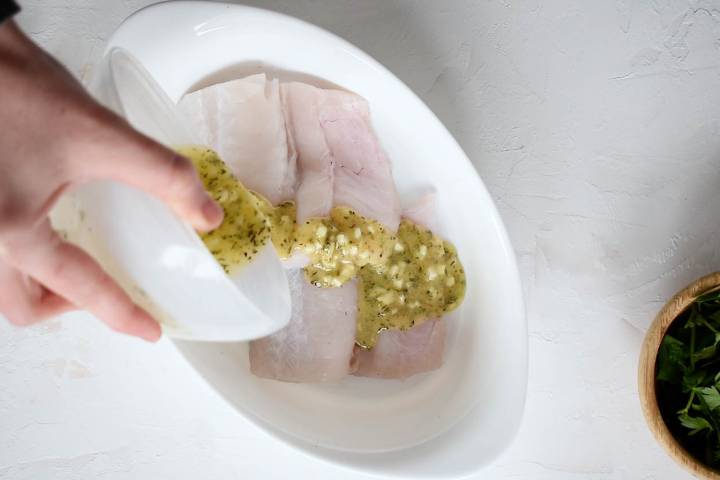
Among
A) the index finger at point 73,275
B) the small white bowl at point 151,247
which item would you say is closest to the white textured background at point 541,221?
the small white bowl at point 151,247

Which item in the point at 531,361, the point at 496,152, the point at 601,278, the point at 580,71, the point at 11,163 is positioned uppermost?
the point at 11,163

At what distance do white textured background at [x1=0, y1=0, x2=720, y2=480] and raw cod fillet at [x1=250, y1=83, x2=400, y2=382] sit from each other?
→ 14 centimetres

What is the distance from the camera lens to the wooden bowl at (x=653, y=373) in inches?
41.3

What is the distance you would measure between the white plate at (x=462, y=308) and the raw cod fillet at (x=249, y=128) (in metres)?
0.03

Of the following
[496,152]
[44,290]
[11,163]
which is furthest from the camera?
[496,152]

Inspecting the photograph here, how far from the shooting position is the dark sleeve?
608 mm

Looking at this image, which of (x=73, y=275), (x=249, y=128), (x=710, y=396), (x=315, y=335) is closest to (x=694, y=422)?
(x=710, y=396)

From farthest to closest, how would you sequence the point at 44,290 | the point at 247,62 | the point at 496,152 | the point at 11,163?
the point at 496,152, the point at 247,62, the point at 44,290, the point at 11,163

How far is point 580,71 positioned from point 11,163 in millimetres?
869

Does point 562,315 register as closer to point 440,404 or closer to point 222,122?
point 440,404

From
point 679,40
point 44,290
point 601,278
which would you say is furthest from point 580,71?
point 44,290

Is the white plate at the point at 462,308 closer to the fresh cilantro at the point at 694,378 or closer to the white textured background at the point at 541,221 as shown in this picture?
the white textured background at the point at 541,221

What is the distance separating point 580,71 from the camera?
1187mm

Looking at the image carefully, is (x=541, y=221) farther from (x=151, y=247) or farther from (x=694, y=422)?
(x=151, y=247)
